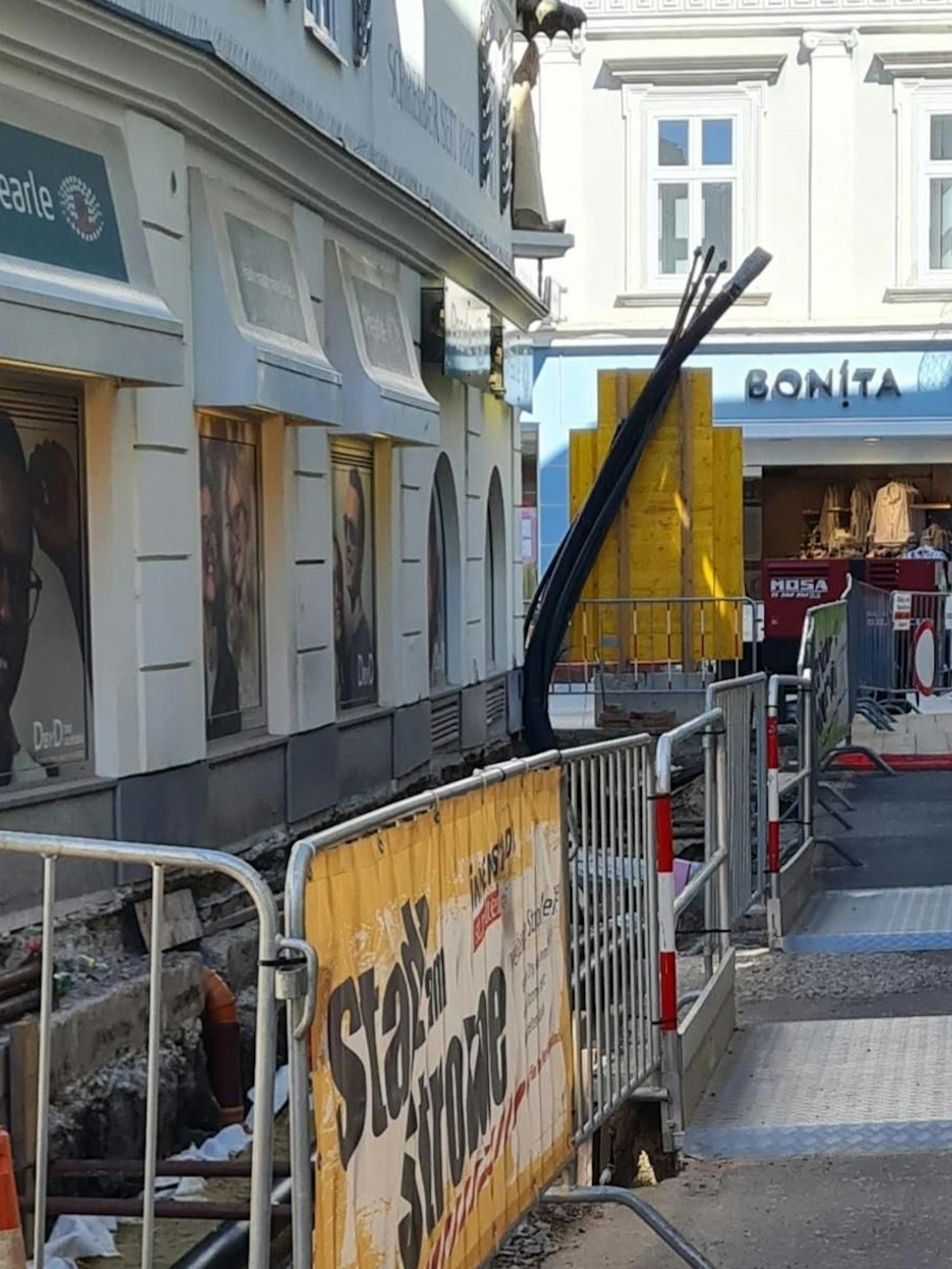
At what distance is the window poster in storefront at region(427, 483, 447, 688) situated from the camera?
14.3 metres

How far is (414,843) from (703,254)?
18.8 m

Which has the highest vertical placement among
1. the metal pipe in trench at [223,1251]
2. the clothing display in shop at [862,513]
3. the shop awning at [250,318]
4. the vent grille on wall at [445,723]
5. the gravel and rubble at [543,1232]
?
the shop awning at [250,318]

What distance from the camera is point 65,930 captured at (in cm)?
702

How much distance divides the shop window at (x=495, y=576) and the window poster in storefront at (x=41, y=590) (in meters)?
9.01

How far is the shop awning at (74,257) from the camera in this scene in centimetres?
679

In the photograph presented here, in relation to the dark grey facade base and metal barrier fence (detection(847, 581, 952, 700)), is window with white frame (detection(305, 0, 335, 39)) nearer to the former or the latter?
the dark grey facade base

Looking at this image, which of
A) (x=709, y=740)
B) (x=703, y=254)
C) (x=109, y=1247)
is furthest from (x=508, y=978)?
(x=703, y=254)

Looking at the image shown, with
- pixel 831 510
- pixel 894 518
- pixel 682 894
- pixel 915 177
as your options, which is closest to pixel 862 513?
pixel 831 510

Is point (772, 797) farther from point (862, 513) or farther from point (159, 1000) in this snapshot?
point (862, 513)

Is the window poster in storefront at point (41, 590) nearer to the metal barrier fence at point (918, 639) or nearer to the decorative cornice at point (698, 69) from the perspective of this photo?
the metal barrier fence at point (918, 639)

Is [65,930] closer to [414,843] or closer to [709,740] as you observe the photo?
[709,740]

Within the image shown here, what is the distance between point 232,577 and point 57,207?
2.61 m

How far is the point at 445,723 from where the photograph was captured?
14320 millimetres

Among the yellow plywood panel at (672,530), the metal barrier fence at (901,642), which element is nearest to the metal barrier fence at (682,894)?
the yellow plywood panel at (672,530)
